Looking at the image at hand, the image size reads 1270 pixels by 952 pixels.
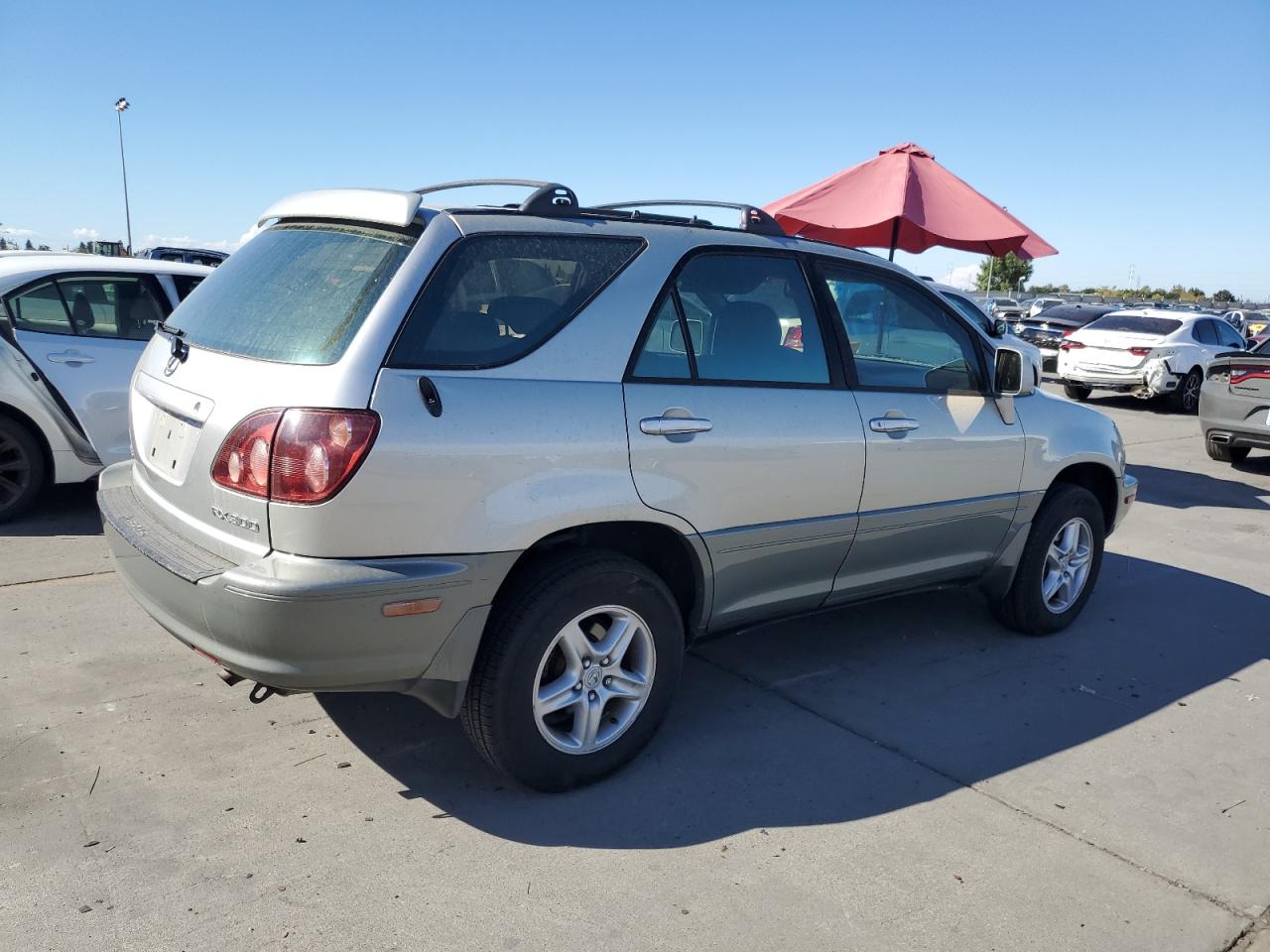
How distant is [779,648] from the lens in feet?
15.2

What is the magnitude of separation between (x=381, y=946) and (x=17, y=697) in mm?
2049

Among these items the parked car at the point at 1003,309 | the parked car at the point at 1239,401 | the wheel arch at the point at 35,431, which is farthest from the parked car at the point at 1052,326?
the wheel arch at the point at 35,431

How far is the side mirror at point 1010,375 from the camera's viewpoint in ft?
14.5

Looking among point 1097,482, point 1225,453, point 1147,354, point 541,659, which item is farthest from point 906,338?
point 1147,354

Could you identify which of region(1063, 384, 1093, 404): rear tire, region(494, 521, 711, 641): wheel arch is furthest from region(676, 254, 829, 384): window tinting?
region(1063, 384, 1093, 404): rear tire

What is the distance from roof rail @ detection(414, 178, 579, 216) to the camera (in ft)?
10.8

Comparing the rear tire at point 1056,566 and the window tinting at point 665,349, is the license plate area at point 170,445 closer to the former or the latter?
the window tinting at point 665,349

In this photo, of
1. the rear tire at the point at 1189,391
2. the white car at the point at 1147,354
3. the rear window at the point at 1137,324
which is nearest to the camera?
the white car at the point at 1147,354

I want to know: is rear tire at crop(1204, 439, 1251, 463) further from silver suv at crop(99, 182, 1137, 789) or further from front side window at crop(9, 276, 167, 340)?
front side window at crop(9, 276, 167, 340)

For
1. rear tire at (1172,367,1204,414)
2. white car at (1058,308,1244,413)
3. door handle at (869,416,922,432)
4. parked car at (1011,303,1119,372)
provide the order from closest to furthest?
door handle at (869,416,922,432) → white car at (1058,308,1244,413) → rear tire at (1172,367,1204,414) → parked car at (1011,303,1119,372)

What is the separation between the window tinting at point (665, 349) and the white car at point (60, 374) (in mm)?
4075

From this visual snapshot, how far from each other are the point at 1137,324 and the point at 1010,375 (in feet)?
44.8

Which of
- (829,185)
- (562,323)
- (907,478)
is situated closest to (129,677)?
(562,323)

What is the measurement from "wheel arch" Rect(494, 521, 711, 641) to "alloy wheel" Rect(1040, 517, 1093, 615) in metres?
2.12
